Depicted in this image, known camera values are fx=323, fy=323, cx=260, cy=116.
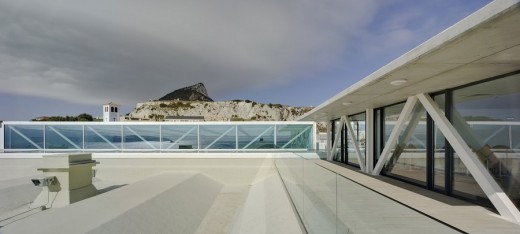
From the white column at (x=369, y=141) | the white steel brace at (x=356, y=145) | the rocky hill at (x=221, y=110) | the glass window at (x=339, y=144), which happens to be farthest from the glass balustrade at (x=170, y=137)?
the rocky hill at (x=221, y=110)

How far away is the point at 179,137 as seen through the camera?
1964 centimetres

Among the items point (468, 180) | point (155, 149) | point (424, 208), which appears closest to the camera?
point (424, 208)

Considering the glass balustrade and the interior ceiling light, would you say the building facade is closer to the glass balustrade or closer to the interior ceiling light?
the interior ceiling light

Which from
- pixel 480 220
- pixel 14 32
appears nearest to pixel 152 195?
pixel 480 220

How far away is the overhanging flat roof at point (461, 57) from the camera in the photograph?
2.91 metres

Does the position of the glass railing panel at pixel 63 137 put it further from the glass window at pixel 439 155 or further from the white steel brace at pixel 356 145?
the glass window at pixel 439 155

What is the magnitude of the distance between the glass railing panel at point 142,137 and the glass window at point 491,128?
16717 mm

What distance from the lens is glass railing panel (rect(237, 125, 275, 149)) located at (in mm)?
19219

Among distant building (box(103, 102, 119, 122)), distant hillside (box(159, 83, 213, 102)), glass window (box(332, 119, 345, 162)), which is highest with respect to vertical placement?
distant hillside (box(159, 83, 213, 102))

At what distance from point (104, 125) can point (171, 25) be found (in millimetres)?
10450

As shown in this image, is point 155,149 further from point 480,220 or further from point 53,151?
point 480,220

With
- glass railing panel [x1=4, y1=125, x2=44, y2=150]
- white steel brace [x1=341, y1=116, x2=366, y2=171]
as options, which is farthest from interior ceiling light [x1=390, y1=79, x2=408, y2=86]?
glass railing panel [x1=4, y1=125, x2=44, y2=150]

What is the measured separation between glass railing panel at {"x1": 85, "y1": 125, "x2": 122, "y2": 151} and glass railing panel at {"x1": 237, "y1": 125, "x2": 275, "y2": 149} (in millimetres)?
7412

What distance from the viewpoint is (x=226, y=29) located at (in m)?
26.9
